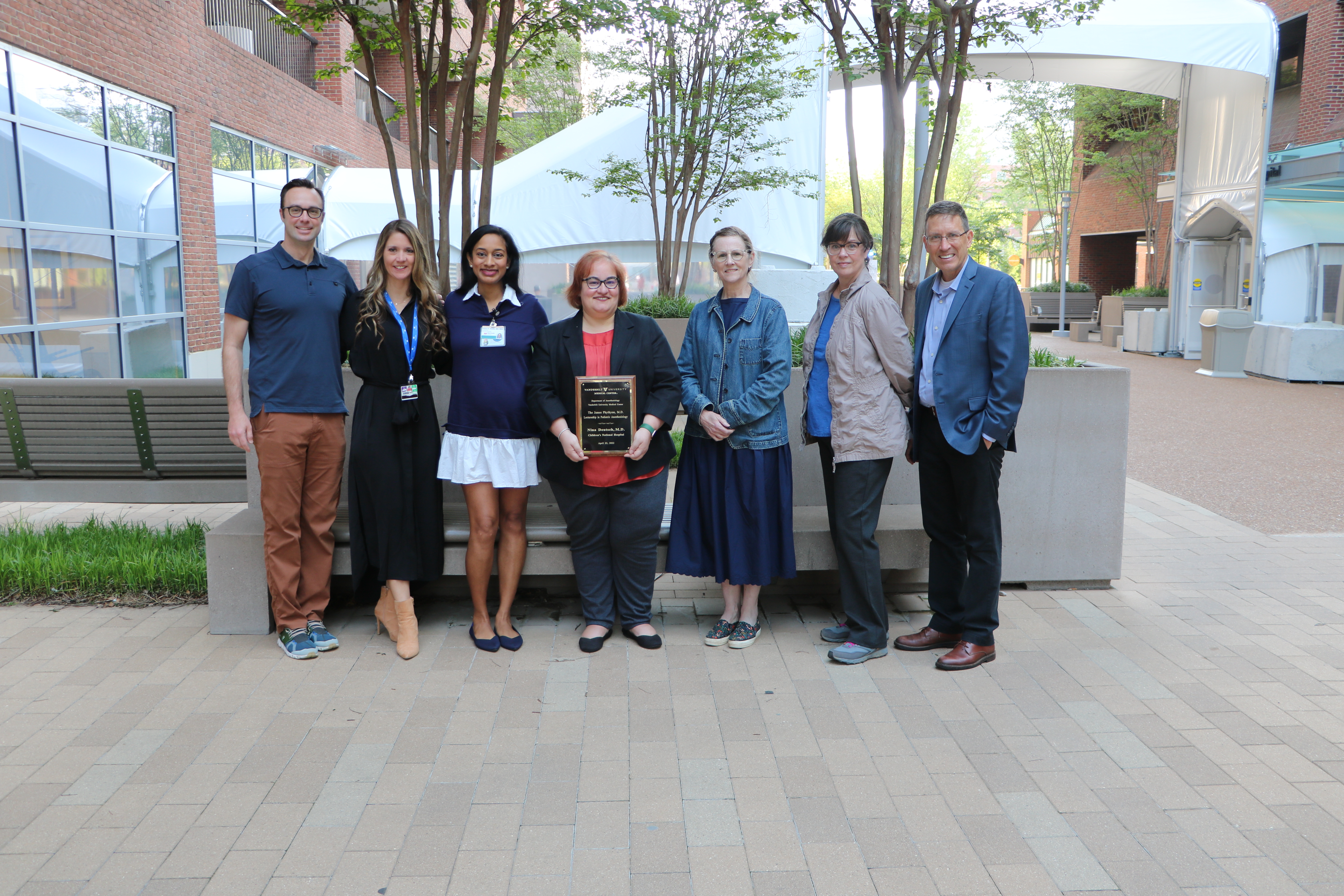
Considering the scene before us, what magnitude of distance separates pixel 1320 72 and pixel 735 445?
961 inches

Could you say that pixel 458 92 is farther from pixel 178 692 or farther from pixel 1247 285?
pixel 1247 285

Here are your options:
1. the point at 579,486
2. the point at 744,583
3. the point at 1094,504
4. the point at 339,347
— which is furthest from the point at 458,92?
the point at 1094,504

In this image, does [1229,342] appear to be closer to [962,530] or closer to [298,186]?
[962,530]

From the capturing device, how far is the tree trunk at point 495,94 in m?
7.25

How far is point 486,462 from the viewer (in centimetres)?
465

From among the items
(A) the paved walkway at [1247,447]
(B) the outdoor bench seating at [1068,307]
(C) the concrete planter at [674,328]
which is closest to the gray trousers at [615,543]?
(A) the paved walkway at [1247,447]

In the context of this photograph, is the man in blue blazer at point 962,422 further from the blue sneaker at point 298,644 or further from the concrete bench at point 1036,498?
the blue sneaker at point 298,644

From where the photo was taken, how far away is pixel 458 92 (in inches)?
291

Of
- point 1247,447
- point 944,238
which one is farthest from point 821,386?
point 1247,447

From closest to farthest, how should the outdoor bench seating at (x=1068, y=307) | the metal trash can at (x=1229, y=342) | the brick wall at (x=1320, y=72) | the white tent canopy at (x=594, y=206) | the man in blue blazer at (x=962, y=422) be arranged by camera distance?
the man in blue blazer at (x=962, y=422)
the metal trash can at (x=1229, y=342)
the white tent canopy at (x=594, y=206)
the brick wall at (x=1320, y=72)
the outdoor bench seating at (x=1068, y=307)

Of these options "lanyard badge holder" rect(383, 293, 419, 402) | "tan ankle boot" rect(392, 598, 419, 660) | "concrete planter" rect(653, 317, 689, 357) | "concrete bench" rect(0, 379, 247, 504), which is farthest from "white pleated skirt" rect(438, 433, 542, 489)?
"concrete planter" rect(653, 317, 689, 357)

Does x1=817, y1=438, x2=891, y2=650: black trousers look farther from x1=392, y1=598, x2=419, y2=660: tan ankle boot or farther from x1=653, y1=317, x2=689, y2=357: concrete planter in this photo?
x1=653, y1=317, x2=689, y2=357: concrete planter

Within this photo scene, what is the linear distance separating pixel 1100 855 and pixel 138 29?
47.2 feet

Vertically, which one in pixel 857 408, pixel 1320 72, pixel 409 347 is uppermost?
pixel 1320 72
